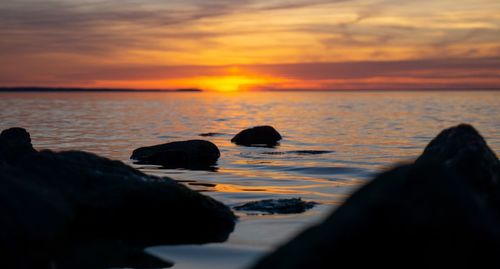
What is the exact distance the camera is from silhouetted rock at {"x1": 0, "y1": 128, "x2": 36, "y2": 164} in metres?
12.1

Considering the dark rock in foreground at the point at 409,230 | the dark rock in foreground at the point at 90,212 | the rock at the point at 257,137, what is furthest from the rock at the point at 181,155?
the dark rock in foreground at the point at 409,230

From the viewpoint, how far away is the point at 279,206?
8766mm

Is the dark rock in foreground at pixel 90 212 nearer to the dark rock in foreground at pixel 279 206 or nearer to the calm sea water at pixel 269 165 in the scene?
the calm sea water at pixel 269 165

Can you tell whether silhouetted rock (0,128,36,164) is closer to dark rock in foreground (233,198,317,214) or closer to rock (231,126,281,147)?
dark rock in foreground (233,198,317,214)

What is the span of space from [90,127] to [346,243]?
2852 cm

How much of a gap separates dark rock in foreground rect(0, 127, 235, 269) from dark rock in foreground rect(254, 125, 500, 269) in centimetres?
262

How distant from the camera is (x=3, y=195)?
214 inches

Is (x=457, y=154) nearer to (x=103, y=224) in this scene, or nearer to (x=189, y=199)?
(x=189, y=199)

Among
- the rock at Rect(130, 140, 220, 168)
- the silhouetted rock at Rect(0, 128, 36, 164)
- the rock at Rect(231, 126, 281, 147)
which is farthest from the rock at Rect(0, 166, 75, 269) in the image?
the rock at Rect(231, 126, 281, 147)

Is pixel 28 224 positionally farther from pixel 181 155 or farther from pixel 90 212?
pixel 181 155

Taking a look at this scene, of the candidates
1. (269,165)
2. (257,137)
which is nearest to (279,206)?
(269,165)

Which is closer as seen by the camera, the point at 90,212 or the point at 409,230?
the point at 409,230

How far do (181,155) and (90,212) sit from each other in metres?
9.24

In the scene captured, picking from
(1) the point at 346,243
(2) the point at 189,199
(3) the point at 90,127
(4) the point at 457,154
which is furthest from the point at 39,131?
(1) the point at 346,243
